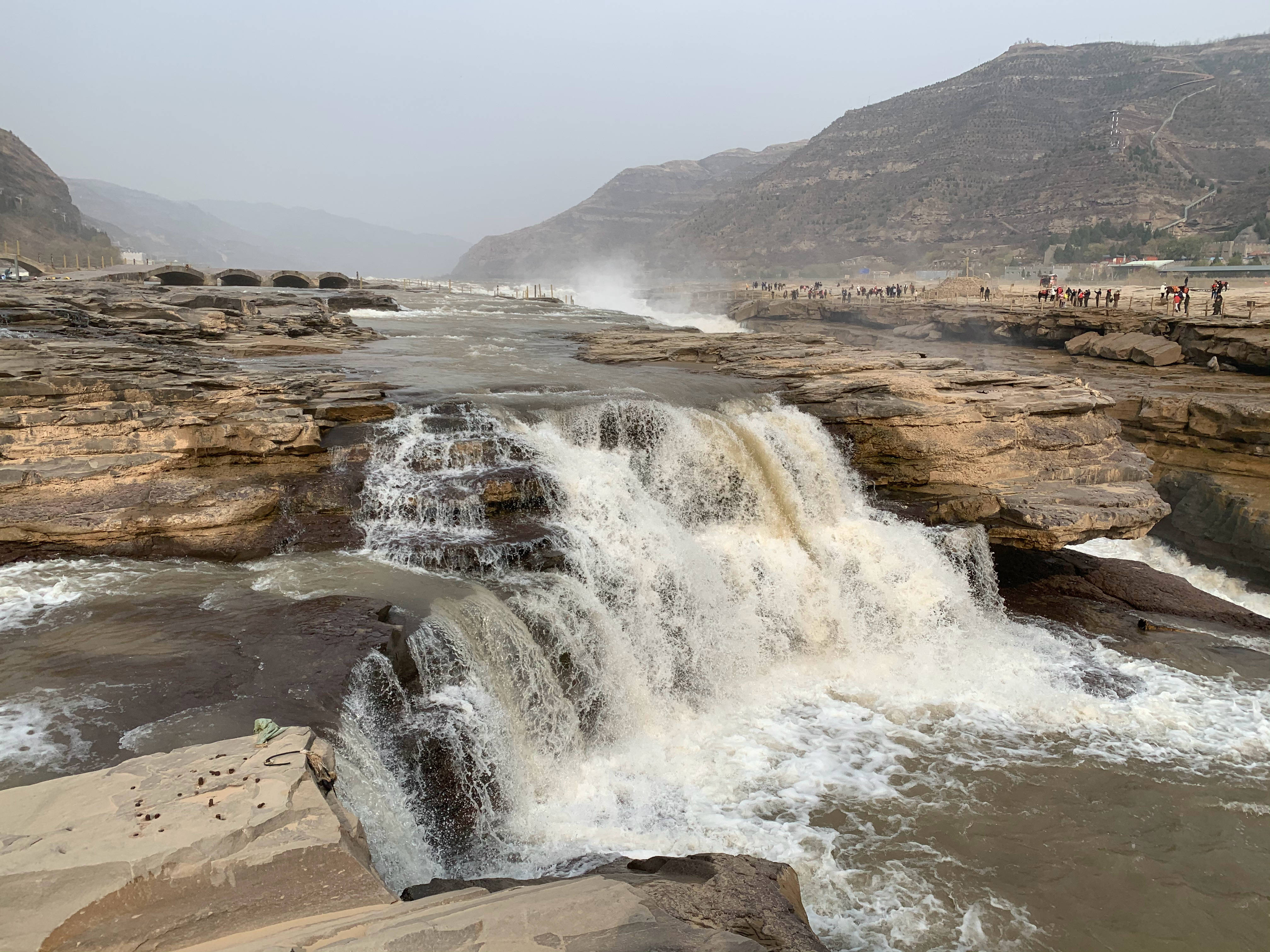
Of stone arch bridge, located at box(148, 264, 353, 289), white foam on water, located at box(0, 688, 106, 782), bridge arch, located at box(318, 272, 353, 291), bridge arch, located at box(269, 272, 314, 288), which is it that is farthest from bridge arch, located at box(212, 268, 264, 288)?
white foam on water, located at box(0, 688, 106, 782)

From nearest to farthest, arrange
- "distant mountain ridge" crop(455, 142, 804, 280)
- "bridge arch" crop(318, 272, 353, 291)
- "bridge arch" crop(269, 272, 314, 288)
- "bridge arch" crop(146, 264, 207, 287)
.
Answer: "bridge arch" crop(146, 264, 207, 287) < "bridge arch" crop(269, 272, 314, 288) < "bridge arch" crop(318, 272, 353, 291) < "distant mountain ridge" crop(455, 142, 804, 280)

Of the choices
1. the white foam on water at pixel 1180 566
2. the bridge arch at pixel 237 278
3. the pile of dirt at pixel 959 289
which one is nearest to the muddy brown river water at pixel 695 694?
the white foam on water at pixel 1180 566

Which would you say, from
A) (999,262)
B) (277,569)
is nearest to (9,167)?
(277,569)

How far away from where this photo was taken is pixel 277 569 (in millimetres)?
8031

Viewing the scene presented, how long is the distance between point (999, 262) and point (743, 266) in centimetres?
3117

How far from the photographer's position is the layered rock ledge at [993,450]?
1117 cm

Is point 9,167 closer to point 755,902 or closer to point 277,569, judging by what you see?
point 277,569

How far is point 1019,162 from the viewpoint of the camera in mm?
77750

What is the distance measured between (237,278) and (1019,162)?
2917 inches

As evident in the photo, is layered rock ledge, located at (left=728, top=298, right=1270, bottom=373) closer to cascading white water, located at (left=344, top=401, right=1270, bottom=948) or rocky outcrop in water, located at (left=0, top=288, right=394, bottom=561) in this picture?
cascading white water, located at (left=344, top=401, right=1270, bottom=948)

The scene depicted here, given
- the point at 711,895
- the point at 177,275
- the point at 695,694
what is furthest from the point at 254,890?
the point at 177,275

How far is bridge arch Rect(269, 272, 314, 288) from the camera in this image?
3684 cm

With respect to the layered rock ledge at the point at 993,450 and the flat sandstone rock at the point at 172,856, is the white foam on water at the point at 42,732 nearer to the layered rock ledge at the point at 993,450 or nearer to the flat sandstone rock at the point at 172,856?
the flat sandstone rock at the point at 172,856

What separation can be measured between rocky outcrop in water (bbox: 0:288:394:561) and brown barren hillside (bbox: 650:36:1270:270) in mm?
61354
